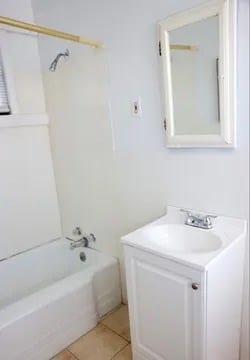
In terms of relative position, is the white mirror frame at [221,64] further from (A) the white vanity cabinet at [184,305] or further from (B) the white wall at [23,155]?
(B) the white wall at [23,155]

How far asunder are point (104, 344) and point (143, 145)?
135 cm

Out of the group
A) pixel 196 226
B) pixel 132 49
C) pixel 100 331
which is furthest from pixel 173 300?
pixel 132 49

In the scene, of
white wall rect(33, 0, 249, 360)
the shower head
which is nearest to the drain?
white wall rect(33, 0, 249, 360)

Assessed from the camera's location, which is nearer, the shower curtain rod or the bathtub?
the shower curtain rod

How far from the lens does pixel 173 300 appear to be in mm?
1327

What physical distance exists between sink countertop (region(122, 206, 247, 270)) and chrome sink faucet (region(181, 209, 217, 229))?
22mm

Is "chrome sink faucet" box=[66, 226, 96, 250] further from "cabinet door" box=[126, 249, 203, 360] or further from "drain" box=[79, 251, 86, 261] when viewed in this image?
"cabinet door" box=[126, 249, 203, 360]

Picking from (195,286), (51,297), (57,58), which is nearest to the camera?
(195,286)

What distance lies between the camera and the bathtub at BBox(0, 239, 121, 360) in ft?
5.41

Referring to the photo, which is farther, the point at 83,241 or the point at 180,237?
the point at 83,241

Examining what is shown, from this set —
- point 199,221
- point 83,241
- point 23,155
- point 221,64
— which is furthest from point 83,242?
point 221,64

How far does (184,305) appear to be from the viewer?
4.22 ft

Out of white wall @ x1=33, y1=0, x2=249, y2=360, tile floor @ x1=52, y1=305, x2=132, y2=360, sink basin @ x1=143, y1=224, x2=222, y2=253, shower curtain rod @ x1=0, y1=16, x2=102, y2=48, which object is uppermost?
shower curtain rod @ x1=0, y1=16, x2=102, y2=48

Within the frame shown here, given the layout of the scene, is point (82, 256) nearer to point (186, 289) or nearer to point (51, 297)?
point (51, 297)
